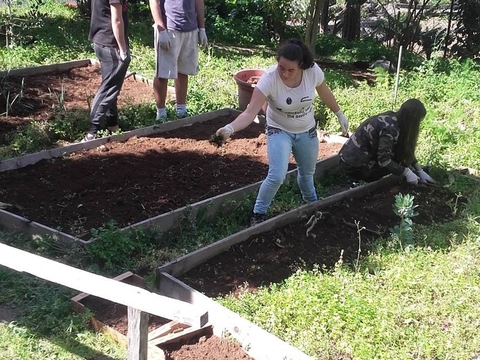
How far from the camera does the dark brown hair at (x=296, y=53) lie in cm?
432

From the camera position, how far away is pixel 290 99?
456cm

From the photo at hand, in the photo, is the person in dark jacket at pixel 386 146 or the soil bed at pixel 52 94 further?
the soil bed at pixel 52 94

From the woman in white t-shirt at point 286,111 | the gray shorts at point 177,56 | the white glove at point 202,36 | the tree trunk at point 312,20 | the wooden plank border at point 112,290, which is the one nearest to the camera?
the wooden plank border at point 112,290

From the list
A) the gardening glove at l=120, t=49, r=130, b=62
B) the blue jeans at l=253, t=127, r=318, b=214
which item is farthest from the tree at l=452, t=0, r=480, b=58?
the blue jeans at l=253, t=127, r=318, b=214

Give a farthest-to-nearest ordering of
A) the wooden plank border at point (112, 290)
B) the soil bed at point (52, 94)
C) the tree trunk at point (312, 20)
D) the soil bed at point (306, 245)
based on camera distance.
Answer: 1. the tree trunk at point (312, 20)
2. the soil bed at point (52, 94)
3. the soil bed at point (306, 245)
4. the wooden plank border at point (112, 290)

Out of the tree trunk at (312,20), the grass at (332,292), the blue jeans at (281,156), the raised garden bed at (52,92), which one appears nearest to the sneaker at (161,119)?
the raised garden bed at (52,92)

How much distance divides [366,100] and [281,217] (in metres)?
3.67

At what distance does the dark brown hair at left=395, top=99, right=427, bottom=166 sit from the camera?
5604mm

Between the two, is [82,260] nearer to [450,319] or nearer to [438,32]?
[450,319]

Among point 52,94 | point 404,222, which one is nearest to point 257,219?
point 404,222

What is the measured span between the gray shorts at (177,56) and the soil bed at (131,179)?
764 millimetres

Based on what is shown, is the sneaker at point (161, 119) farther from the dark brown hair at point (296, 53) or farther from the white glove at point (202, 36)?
the dark brown hair at point (296, 53)

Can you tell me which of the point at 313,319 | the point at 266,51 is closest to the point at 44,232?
the point at 313,319

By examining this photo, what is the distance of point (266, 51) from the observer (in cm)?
1268
